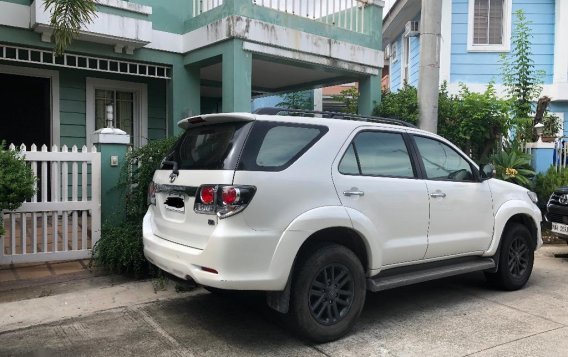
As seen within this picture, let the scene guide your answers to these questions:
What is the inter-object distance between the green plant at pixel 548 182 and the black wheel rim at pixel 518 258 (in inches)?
160

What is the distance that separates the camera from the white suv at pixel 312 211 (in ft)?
12.3

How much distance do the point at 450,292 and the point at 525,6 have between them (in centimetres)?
998

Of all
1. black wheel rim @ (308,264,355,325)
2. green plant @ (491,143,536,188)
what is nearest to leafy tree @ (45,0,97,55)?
black wheel rim @ (308,264,355,325)

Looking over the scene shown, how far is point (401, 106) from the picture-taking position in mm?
9492

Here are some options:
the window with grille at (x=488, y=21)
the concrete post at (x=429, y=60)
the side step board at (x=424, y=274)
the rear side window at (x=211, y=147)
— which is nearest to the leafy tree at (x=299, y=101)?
the window with grille at (x=488, y=21)

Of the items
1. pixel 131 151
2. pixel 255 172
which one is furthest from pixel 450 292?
Result: pixel 131 151

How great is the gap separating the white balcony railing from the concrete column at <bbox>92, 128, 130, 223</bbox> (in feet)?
10.3

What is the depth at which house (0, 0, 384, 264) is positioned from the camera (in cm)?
664

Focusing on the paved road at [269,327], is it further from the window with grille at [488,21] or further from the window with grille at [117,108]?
the window with grille at [488,21]

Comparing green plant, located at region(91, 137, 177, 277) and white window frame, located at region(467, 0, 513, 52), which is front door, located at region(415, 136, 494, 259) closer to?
green plant, located at region(91, 137, 177, 277)

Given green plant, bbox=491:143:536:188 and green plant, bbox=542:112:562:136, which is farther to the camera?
green plant, bbox=542:112:562:136

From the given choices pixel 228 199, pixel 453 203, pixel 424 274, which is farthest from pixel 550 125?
pixel 228 199

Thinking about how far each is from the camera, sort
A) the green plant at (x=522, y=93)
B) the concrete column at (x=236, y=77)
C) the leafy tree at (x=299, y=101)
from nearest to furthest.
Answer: the concrete column at (x=236, y=77) < the green plant at (x=522, y=93) < the leafy tree at (x=299, y=101)

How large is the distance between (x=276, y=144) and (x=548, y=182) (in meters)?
7.37
